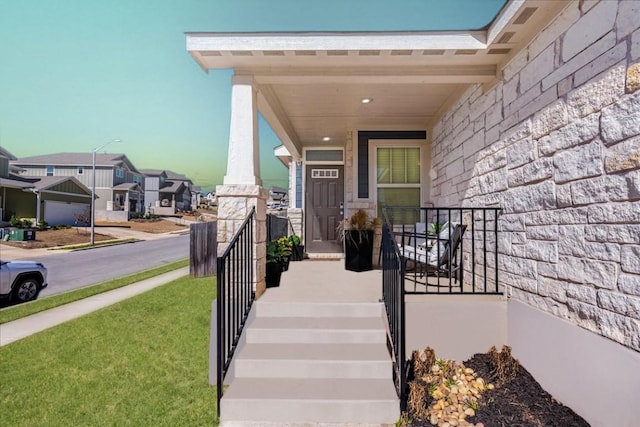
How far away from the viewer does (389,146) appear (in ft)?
18.4

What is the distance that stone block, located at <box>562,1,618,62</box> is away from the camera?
1.79m

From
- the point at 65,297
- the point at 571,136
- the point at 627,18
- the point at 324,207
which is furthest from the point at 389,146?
the point at 65,297

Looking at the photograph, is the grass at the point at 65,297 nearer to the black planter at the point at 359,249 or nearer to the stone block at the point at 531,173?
the black planter at the point at 359,249

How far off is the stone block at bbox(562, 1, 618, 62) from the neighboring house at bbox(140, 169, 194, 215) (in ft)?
101

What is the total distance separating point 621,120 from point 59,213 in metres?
5.37

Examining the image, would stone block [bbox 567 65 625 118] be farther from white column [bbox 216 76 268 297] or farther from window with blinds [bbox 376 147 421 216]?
window with blinds [bbox 376 147 421 216]

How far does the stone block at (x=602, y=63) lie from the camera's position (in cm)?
171

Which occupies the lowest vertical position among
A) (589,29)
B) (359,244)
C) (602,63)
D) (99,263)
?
(99,263)

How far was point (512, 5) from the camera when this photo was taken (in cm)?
240

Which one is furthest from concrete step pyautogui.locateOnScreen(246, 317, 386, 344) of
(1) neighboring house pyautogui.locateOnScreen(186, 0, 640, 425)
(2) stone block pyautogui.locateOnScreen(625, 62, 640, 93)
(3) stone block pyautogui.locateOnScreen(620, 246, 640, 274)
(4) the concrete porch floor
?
(2) stone block pyautogui.locateOnScreen(625, 62, 640, 93)

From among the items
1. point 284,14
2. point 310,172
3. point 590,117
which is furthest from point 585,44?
point 310,172

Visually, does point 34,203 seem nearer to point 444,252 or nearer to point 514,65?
point 444,252

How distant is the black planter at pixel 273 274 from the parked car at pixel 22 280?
3810 mm

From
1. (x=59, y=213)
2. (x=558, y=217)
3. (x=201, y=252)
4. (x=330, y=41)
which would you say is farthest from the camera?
(x=201, y=252)
